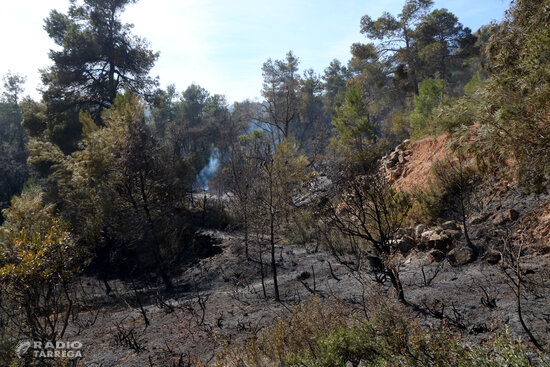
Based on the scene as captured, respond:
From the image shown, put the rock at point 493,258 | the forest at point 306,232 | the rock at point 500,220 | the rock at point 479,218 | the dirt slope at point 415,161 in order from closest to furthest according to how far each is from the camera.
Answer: the forest at point 306,232
the rock at point 493,258
the rock at point 500,220
the rock at point 479,218
the dirt slope at point 415,161

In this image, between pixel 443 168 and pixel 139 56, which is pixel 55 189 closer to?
pixel 139 56

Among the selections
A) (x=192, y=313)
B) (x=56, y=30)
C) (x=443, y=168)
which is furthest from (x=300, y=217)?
(x=56, y=30)

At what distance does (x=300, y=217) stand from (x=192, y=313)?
8194mm

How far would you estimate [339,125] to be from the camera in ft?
72.6

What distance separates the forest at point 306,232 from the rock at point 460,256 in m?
0.04

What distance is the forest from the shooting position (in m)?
4.35

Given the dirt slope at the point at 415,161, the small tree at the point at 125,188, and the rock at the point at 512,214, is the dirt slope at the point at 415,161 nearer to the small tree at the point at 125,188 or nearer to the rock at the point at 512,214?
the rock at the point at 512,214

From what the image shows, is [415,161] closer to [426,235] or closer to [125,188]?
[426,235]

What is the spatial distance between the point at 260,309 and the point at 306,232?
7.58m

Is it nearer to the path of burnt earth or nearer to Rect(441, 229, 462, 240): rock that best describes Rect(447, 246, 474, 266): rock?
the path of burnt earth

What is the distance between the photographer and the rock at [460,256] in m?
6.71

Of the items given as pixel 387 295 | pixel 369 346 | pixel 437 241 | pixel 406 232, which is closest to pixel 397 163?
pixel 406 232

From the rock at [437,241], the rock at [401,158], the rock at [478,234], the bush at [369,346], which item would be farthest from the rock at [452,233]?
the rock at [401,158]

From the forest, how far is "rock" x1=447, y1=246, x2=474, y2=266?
0.04 meters
